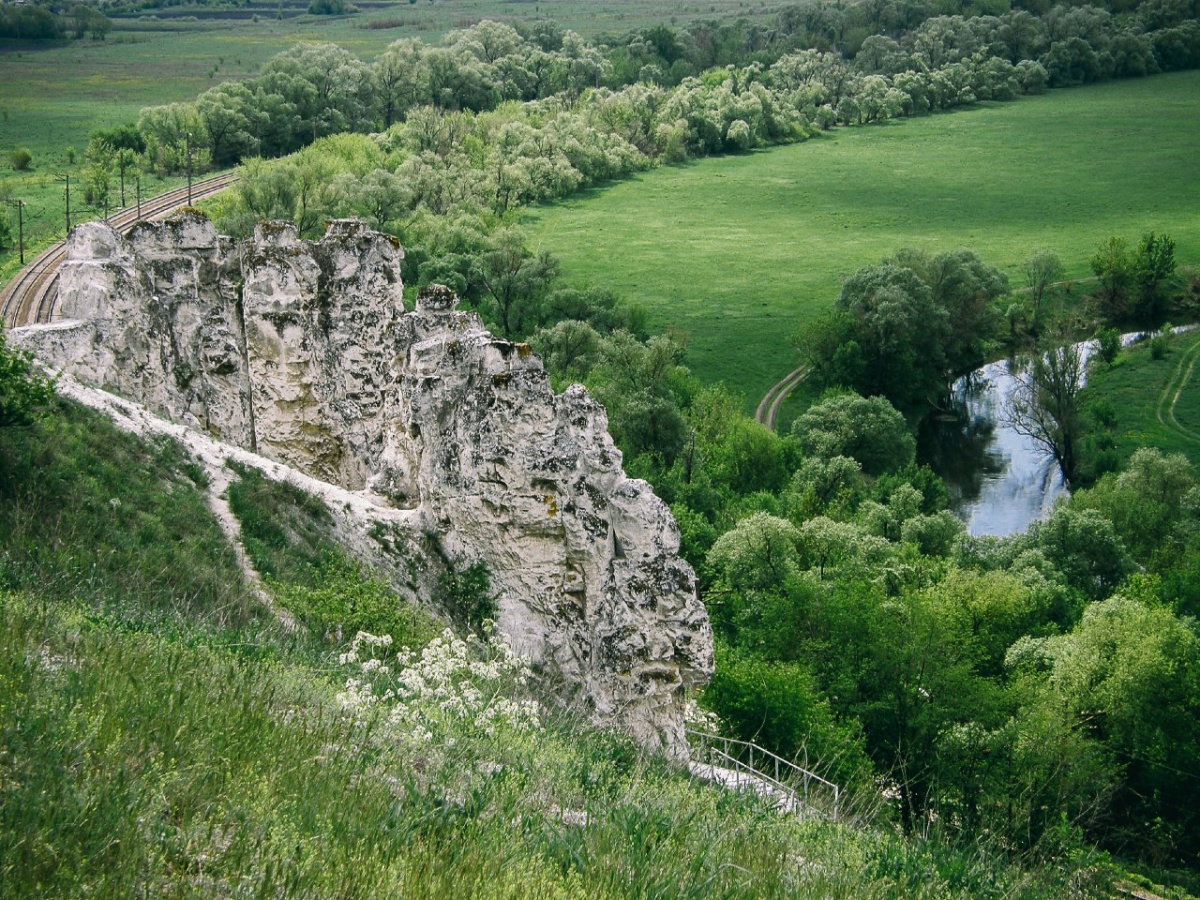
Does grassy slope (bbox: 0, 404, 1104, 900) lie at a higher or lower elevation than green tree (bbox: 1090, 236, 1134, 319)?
higher

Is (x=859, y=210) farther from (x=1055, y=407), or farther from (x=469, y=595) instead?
(x=469, y=595)

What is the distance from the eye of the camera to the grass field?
2916 inches

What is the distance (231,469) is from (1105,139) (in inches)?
5516

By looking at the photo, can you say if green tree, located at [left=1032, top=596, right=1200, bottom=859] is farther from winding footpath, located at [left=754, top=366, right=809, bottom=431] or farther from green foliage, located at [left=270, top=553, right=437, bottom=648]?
winding footpath, located at [left=754, top=366, right=809, bottom=431]

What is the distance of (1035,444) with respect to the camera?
80500mm

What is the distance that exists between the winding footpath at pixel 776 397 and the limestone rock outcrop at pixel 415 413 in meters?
50.1

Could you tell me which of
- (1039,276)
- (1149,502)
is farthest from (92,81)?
(1149,502)

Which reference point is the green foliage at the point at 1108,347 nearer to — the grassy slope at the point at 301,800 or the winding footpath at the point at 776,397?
the winding footpath at the point at 776,397

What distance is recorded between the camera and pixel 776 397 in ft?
273

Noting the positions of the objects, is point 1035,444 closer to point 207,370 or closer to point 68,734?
point 207,370

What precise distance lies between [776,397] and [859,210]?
46627 millimetres

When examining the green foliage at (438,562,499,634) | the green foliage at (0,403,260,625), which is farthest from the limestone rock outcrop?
the green foliage at (0,403,260,625)

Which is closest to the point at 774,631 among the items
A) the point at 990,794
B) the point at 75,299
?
the point at 990,794

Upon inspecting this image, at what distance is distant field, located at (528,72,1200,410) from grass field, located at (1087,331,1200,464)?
646 inches
